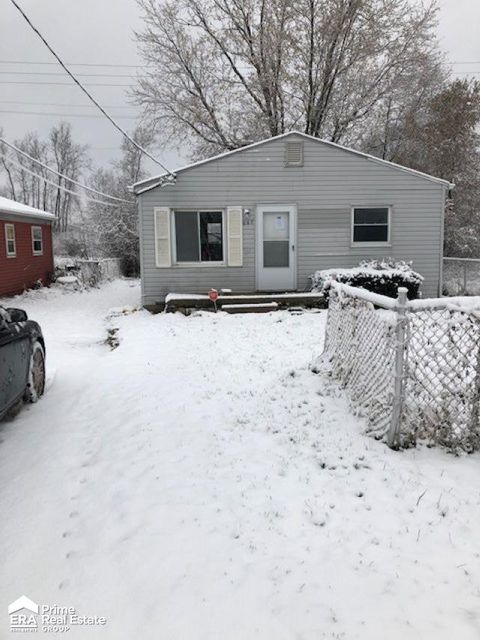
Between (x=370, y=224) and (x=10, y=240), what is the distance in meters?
10.6

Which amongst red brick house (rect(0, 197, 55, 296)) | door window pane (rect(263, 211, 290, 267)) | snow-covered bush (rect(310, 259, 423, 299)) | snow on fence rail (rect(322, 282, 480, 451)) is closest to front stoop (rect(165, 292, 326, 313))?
snow-covered bush (rect(310, 259, 423, 299))

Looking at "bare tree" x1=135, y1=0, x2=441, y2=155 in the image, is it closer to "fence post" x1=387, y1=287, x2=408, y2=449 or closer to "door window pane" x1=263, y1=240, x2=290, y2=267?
"door window pane" x1=263, y1=240, x2=290, y2=267

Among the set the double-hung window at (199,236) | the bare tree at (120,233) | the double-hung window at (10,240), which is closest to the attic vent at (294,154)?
the double-hung window at (199,236)

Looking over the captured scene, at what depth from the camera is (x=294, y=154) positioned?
1165 cm

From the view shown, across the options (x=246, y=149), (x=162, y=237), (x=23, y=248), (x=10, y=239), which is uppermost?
(x=246, y=149)

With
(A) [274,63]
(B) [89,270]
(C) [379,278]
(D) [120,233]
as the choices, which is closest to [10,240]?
(B) [89,270]

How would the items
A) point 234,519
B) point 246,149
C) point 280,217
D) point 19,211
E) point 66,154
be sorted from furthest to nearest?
point 66,154 → point 19,211 → point 280,217 → point 246,149 → point 234,519

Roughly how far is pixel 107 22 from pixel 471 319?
1170cm

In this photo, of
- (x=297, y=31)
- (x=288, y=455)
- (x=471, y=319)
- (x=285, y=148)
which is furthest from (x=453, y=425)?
(x=297, y=31)

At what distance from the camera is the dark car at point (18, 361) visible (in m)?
4.12

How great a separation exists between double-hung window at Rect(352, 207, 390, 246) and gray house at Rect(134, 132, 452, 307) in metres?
0.02

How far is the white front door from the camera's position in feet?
39.0

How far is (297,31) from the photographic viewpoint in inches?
724

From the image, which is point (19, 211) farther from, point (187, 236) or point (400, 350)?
point (400, 350)
